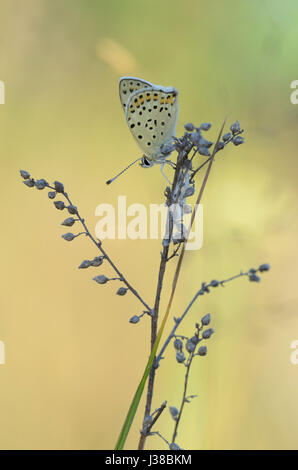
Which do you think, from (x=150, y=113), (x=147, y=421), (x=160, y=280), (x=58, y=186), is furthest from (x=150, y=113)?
(x=147, y=421)

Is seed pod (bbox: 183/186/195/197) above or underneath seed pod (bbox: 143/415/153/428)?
above

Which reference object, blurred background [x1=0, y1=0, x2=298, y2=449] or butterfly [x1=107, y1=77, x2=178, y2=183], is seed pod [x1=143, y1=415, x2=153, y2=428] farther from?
blurred background [x1=0, y1=0, x2=298, y2=449]

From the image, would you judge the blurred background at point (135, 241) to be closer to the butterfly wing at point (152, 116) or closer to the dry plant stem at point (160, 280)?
the butterfly wing at point (152, 116)

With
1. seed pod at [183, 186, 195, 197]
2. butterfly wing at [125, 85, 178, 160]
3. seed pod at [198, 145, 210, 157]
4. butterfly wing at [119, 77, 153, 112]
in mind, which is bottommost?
seed pod at [183, 186, 195, 197]

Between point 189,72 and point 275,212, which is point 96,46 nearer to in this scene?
point 189,72

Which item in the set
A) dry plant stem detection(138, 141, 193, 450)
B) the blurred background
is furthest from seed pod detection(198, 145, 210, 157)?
the blurred background

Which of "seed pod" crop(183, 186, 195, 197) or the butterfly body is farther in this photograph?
the butterfly body
